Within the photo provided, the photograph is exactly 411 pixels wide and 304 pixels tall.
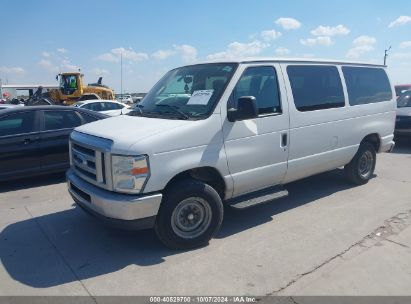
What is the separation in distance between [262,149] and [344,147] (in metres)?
2.00

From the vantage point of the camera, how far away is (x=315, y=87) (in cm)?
520

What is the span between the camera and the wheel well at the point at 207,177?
3.98 m

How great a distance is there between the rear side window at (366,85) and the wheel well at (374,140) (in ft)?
2.07

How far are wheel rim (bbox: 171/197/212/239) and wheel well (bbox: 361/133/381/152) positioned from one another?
12.0 ft

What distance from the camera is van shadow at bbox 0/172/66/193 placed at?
22.1 feet

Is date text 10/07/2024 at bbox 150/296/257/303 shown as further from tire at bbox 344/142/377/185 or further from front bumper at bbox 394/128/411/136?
front bumper at bbox 394/128/411/136

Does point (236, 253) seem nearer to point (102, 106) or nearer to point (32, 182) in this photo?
point (32, 182)

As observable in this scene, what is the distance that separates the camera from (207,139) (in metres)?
3.95

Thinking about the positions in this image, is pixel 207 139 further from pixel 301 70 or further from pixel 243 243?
pixel 301 70

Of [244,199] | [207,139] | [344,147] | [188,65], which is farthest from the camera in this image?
[344,147]

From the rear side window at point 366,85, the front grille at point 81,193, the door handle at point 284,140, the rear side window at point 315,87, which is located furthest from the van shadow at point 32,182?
the rear side window at point 366,85

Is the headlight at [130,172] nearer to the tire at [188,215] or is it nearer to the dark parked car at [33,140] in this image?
the tire at [188,215]

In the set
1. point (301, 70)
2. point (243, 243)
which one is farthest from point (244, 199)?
point (301, 70)

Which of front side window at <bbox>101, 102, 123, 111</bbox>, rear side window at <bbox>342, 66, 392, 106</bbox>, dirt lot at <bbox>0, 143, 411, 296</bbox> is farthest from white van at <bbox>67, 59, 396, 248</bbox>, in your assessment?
front side window at <bbox>101, 102, 123, 111</bbox>
